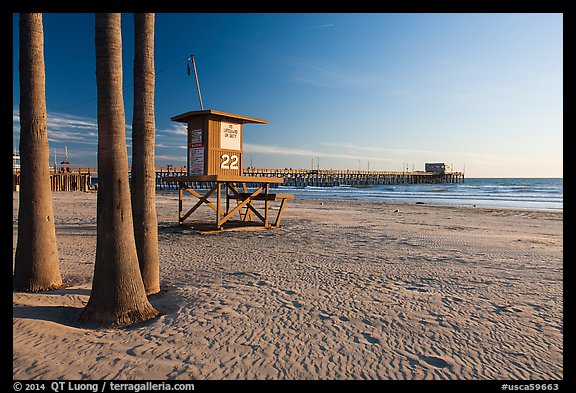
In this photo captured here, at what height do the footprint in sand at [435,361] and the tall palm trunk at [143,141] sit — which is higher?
the tall palm trunk at [143,141]

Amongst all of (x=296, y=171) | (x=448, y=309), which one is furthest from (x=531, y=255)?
(x=296, y=171)

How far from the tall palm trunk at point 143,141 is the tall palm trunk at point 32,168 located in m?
1.41

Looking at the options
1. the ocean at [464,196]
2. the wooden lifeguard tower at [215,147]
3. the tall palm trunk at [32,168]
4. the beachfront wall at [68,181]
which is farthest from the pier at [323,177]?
the tall palm trunk at [32,168]

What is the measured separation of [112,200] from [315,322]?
2702 millimetres

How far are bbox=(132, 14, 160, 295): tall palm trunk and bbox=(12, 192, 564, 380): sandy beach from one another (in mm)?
808

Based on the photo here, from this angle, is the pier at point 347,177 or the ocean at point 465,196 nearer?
the ocean at point 465,196

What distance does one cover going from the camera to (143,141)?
5.08 m

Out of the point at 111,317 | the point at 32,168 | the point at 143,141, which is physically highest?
the point at 143,141

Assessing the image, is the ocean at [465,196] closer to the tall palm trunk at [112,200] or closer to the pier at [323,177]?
the tall palm trunk at [112,200]

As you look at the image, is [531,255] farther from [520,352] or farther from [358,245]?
[520,352]

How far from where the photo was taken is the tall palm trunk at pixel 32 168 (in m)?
5.12

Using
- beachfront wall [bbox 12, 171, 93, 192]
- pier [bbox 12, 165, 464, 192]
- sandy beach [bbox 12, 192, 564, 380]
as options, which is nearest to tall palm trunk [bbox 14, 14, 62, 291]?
sandy beach [bbox 12, 192, 564, 380]

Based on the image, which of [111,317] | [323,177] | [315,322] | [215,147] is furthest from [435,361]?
[323,177]

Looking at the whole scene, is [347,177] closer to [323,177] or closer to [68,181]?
[323,177]
